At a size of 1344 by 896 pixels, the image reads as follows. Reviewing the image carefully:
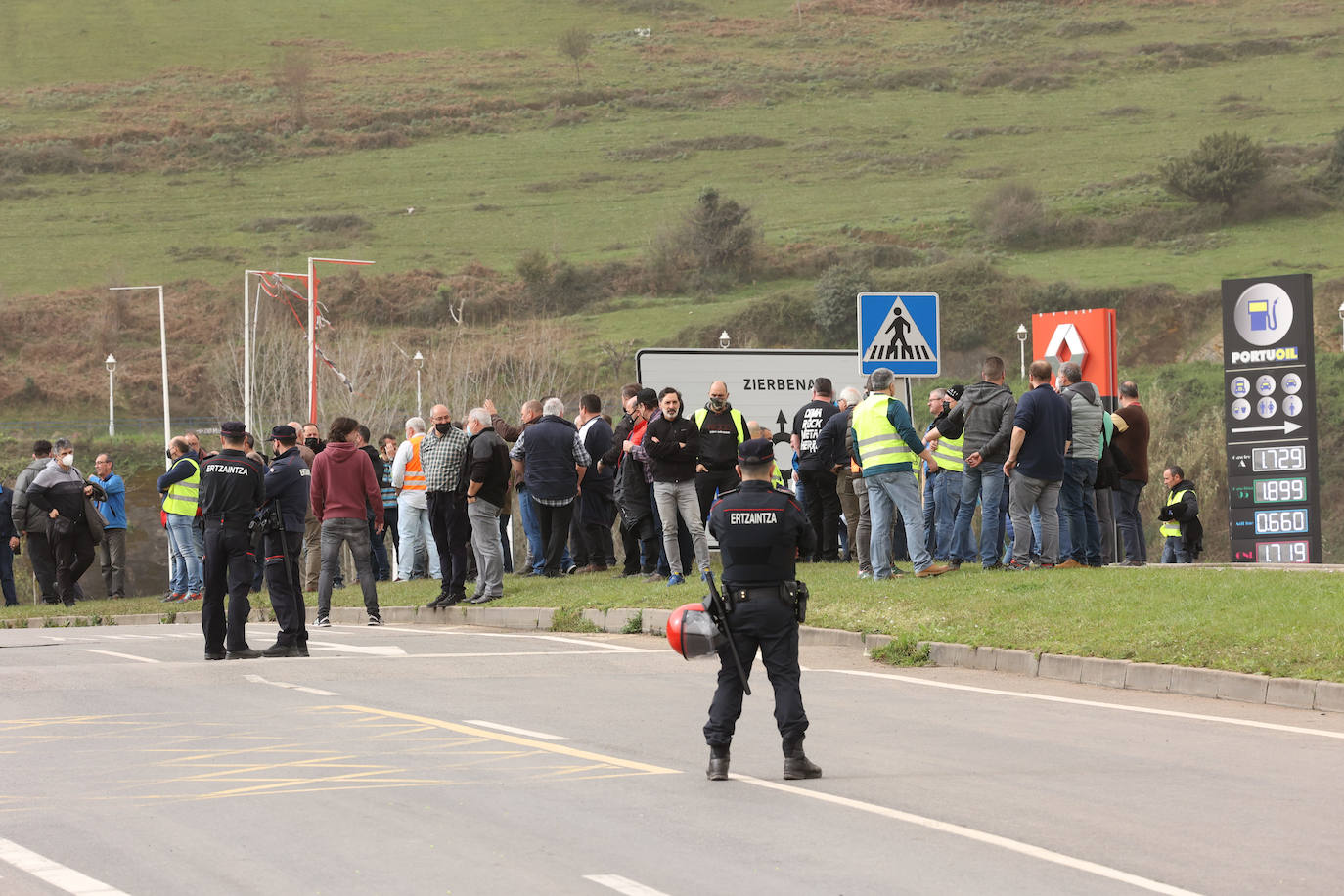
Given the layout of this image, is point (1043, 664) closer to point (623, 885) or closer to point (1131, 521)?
point (623, 885)

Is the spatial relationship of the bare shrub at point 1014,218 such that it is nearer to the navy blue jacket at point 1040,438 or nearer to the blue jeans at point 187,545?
the blue jeans at point 187,545

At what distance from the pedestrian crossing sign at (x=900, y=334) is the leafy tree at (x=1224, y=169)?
82143 mm

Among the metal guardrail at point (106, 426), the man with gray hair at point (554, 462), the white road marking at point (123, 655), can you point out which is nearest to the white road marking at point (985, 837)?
the white road marking at point (123, 655)

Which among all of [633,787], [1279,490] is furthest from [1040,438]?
[633,787]

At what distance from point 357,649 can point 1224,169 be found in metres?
87.9

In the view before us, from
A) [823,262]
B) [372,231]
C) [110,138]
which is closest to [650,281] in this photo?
[823,262]

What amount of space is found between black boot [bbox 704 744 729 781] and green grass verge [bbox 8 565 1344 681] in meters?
5.01

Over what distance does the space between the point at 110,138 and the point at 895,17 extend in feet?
235

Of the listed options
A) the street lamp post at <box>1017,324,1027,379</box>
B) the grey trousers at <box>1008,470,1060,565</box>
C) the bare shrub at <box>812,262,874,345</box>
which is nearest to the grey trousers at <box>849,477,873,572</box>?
the grey trousers at <box>1008,470,1060,565</box>

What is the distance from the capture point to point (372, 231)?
354ft

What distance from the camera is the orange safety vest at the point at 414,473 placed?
70.7 feet

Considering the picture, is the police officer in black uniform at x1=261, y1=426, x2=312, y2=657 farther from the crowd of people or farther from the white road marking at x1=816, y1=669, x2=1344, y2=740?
the white road marking at x1=816, y1=669, x2=1344, y2=740

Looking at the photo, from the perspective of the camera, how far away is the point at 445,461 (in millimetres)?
18578

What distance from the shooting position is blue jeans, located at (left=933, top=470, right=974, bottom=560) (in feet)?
61.1
